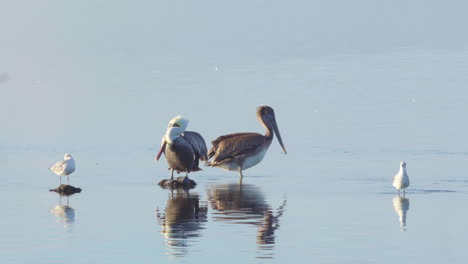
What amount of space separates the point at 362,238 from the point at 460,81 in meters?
28.8

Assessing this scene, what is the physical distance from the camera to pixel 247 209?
1808 centimetres

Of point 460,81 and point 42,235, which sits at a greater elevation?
point 460,81

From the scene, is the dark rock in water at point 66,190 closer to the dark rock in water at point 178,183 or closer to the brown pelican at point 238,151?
the dark rock in water at point 178,183

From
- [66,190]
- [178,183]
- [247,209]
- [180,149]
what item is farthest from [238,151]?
[247,209]

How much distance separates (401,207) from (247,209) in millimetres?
2195

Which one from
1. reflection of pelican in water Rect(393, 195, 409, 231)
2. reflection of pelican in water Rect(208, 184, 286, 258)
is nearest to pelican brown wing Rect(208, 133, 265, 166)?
reflection of pelican in water Rect(208, 184, 286, 258)

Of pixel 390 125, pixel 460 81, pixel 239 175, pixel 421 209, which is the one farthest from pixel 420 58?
pixel 421 209

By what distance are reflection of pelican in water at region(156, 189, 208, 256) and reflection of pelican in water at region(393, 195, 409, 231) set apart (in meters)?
2.58

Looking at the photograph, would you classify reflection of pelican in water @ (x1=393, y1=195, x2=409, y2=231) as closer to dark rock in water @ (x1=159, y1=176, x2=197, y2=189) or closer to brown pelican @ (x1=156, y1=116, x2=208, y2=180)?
dark rock in water @ (x1=159, y1=176, x2=197, y2=189)

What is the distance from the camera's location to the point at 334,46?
65688 millimetres

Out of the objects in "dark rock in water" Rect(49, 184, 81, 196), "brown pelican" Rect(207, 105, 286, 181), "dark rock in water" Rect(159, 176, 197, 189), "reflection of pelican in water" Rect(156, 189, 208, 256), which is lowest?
"reflection of pelican in water" Rect(156, 189, 208, 256)

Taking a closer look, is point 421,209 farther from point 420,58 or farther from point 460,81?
point 420,58

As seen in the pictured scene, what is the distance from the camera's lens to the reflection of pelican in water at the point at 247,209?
1595 centimetres

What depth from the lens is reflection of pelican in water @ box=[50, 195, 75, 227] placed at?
55.0ft
